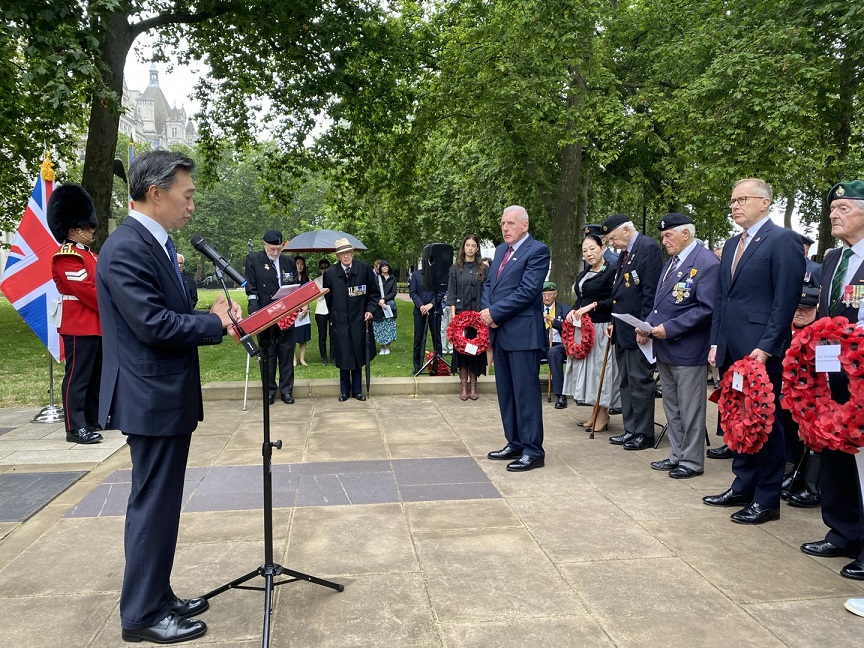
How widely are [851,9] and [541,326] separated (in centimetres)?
1036

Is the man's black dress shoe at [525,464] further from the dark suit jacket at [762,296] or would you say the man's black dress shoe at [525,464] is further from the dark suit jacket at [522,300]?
the dark suit jacket at [762,296]

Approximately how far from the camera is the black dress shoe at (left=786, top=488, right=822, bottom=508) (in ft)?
16.5

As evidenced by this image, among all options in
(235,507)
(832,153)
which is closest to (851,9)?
(832,153)

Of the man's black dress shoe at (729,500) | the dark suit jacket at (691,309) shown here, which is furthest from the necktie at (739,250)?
the man's black dress shoe at (729,500)

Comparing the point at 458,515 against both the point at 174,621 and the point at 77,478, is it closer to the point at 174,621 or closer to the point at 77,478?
the point at 174,621

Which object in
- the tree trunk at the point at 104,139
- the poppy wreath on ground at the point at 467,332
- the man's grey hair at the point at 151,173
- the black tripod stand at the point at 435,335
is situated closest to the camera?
the man's grey hair at the point at 151,173

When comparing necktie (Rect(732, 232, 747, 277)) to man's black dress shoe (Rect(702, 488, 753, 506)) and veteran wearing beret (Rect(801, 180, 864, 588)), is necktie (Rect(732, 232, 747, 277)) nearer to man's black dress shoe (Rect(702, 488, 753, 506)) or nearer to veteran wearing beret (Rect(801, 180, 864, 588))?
veteran wearing beret (Rect(801, 180, 864, 588))

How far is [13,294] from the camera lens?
7691mm

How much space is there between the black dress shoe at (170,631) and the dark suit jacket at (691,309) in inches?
168

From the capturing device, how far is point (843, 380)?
12.9ft

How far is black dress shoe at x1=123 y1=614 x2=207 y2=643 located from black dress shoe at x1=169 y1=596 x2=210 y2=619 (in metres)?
0.08

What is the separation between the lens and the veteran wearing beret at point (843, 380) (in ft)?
12.8

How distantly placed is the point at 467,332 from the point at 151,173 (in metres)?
6.26

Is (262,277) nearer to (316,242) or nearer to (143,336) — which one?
(316,242)
